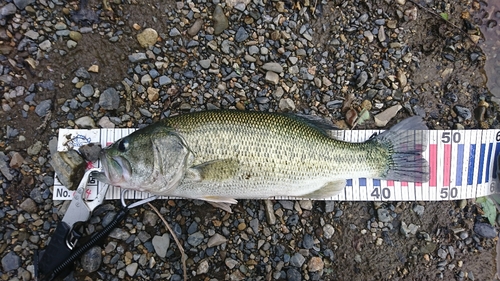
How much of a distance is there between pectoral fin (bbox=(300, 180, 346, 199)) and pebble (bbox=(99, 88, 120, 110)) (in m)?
2.41

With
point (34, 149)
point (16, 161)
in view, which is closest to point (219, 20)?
point (34, 149)

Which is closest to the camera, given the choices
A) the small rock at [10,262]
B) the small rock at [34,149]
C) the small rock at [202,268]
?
the small rock at [10,262]

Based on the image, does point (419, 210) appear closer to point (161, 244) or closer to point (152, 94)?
point (161, 244)

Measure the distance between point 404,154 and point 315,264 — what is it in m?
1.58

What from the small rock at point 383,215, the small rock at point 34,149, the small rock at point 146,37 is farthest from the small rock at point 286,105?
the small rock at point 34,149

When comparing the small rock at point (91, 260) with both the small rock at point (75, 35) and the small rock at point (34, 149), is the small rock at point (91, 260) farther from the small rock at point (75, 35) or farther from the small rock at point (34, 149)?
the small rock at point (75, 35)

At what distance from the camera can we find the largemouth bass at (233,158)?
3115 mm

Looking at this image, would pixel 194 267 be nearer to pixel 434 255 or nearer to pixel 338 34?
pixel 434 255

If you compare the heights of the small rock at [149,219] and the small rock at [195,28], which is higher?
the small rock at [195,28]

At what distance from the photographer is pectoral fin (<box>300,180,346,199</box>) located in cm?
352

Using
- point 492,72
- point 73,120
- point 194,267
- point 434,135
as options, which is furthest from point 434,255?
point 73,120

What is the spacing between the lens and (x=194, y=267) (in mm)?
3617

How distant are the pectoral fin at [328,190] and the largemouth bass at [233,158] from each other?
0.05 feet

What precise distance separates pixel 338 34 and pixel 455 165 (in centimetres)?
215
